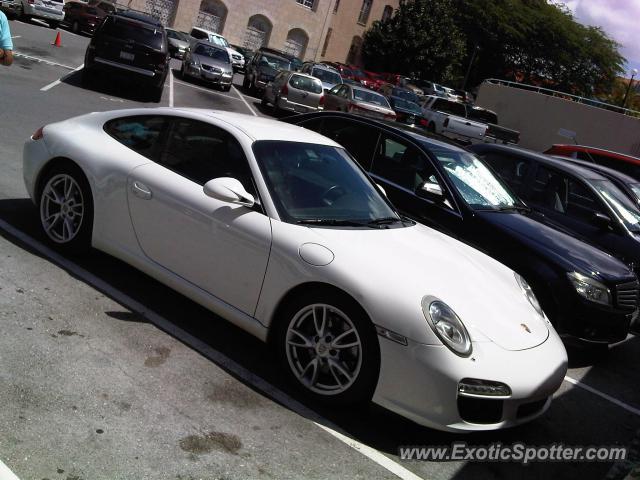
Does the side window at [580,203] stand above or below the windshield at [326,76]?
above

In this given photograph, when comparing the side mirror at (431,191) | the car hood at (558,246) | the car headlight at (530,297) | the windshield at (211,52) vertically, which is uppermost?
the side mirror at (431,191)

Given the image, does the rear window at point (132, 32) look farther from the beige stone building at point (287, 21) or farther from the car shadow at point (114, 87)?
the beige stone building at point (287, 21)

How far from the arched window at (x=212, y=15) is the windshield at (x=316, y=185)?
4892 cm

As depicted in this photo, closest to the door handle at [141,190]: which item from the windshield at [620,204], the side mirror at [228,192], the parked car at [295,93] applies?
the side mirror at [228,192]

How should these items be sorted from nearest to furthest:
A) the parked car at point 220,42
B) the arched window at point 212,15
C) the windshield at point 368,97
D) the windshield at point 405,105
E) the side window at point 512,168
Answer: the side window at point 512,168, the windshield at point 368,97, the windshield at point 405,105, the parked car at point 220,42, the arched window at point 212,15

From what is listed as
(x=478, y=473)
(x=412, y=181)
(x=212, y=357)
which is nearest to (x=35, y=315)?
(x=212, y=357)

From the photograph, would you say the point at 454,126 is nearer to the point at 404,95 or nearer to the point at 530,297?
the point at 404,95

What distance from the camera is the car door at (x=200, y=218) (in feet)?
14.7

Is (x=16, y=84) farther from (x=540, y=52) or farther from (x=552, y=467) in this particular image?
(x=540, y=52)

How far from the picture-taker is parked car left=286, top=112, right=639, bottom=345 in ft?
19.8

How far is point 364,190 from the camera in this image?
210 inches

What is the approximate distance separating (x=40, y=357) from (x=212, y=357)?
1.02 metres

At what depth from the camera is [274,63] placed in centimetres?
2825

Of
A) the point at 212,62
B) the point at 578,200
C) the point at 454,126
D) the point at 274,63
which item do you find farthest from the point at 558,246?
the point at 274,63
